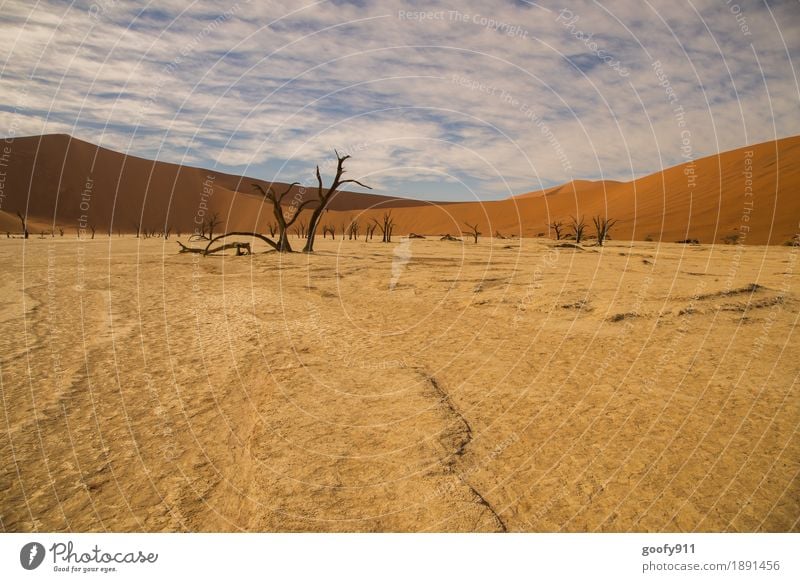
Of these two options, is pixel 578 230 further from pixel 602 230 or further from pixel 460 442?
pixel 460 442

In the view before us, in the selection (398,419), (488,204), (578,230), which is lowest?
(398,419)

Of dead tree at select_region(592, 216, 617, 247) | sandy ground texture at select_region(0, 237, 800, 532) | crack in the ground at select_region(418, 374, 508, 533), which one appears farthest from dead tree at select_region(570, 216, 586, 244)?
crack in the ground at select_region(418, 374, 508, 533)

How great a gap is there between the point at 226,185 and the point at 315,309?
174m

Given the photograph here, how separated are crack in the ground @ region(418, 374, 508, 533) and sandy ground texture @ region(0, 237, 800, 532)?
0.06ft

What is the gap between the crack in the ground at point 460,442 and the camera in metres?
2.81

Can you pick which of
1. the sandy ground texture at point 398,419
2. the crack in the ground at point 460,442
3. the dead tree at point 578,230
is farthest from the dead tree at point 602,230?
the crack in the ground at point 460,442

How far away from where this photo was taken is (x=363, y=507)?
285cm

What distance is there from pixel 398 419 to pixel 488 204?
11738cm

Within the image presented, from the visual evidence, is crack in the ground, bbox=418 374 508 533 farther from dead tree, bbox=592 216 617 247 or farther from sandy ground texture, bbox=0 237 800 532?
dead tree, bbox=592 216 617 247

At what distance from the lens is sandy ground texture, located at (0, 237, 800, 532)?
2.83 m

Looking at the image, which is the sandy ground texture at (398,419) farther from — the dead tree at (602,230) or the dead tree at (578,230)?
the dead tree at (578,230)

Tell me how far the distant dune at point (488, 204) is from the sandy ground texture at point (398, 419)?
3465 mm

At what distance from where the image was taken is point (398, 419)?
4.04 m

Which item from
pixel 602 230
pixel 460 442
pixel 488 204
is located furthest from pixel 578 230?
pixel 488 204
